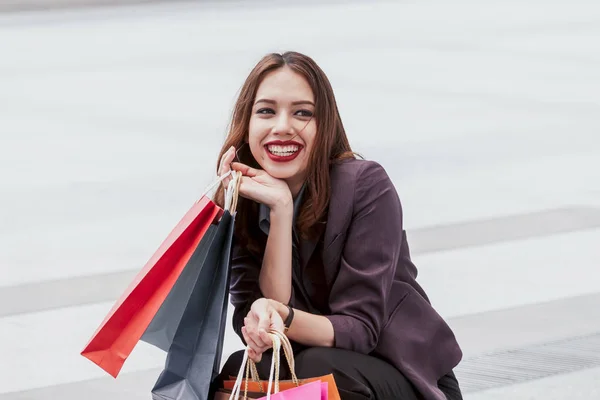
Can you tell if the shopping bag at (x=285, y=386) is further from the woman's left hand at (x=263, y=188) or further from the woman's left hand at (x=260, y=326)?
the woman's left hand at (x=263, y=188)

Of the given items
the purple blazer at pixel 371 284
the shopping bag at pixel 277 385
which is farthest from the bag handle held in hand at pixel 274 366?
the purple blazer at pixel 371 284

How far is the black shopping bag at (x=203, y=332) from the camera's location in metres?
2.21

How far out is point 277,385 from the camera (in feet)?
A: 6.91

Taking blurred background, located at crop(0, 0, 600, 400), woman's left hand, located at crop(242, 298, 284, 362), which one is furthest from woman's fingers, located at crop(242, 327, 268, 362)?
blurred background, located at crop(0, 0, 600, 400)

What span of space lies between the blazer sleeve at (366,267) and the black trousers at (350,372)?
42mm

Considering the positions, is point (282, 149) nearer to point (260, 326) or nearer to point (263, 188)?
point (263, 188)

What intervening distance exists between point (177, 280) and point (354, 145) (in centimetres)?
540

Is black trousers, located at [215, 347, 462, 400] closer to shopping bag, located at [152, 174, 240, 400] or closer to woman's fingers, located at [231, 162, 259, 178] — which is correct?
shopping bag, located at [152, 174, 240, 400]

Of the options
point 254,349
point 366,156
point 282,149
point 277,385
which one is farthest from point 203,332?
point 366,156

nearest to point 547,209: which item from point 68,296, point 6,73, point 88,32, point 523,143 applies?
point 523,143

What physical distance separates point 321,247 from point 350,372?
0.30 m

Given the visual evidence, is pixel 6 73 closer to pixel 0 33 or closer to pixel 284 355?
pixel 0 33

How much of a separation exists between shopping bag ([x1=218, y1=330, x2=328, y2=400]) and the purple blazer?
0.19 meters

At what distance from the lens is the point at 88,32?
14156 mm
